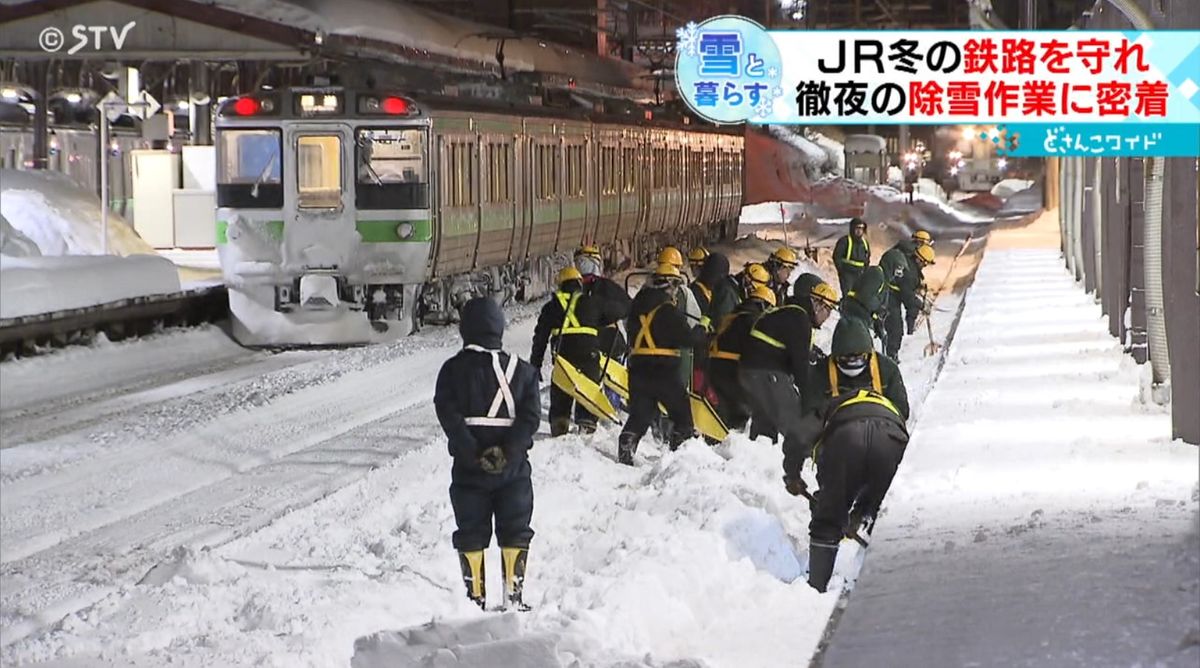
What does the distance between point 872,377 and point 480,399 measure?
1.90m

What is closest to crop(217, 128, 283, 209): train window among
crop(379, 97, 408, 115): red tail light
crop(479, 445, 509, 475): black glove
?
crop(379, 97, 408, 115): red tail light

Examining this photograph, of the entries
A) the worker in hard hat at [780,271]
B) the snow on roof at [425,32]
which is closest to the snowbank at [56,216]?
the snow on roof at [425,32]

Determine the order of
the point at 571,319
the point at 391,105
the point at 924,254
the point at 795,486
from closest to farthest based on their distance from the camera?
the point at 795,486 → the point at 571,319 → the point at 924,254 → the point at 391,105

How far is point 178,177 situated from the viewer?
32.0m

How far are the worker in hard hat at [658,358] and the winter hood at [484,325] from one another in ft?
13.7

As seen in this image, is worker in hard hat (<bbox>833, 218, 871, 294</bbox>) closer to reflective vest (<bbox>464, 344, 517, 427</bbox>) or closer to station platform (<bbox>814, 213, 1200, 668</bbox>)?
station platform (<bbox>814, 213, 1200, 668</bbox>)

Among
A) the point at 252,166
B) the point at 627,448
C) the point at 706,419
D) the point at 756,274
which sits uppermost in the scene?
the point at 252,166

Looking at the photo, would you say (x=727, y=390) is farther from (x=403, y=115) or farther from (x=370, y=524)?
(x=403, y=115)

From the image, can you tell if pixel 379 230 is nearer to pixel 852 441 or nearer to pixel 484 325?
pixel 484 325

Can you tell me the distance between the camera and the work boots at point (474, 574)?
9281mm

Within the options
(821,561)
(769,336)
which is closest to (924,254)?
(769,336)

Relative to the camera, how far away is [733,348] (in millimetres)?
13336

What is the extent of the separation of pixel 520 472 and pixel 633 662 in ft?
6.42

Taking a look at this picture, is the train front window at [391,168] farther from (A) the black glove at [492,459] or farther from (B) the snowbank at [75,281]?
(A) the black glove at [492,459]
